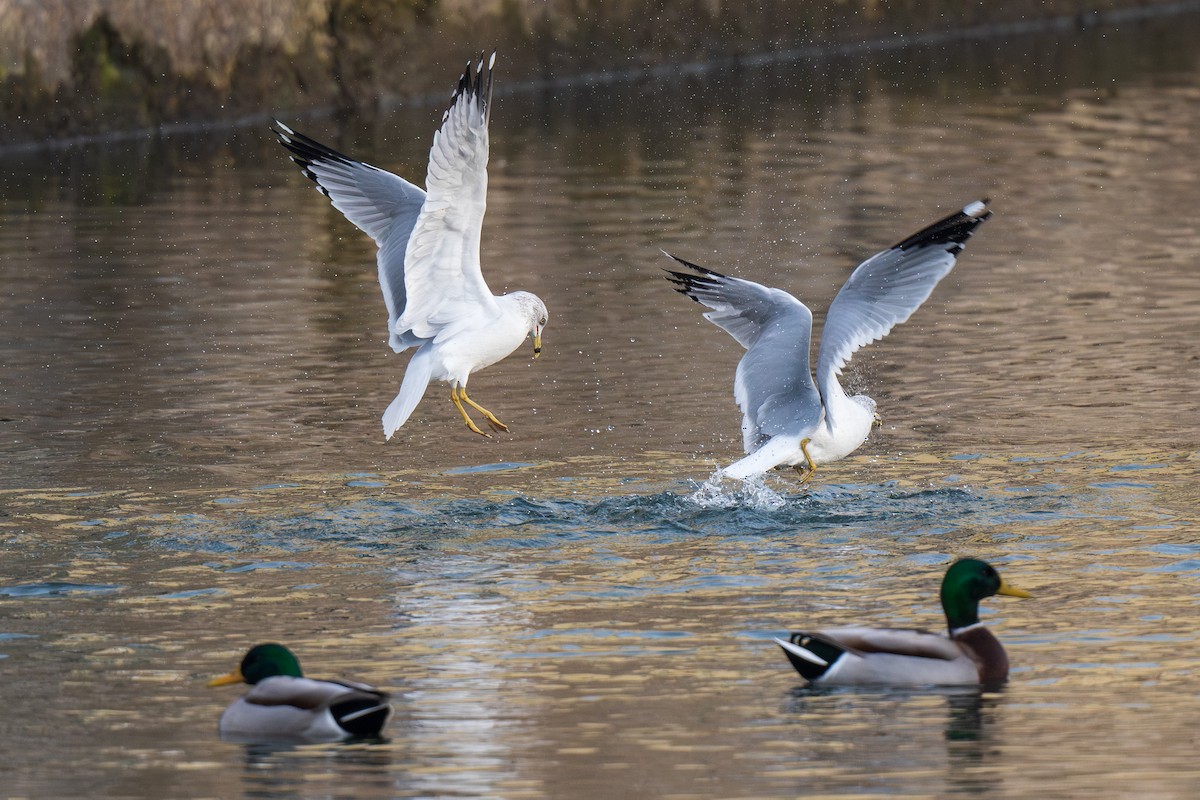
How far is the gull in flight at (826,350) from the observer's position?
34.8 feet

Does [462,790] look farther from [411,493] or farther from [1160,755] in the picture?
A: [411,493]

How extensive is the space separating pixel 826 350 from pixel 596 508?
1.29m

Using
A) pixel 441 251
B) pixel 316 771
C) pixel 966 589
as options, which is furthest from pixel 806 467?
pixel 316 771

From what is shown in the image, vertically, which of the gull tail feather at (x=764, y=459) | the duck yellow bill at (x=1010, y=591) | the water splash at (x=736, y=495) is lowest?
the water splash at (x=736, y=495)

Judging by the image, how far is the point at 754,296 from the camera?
11234 mm

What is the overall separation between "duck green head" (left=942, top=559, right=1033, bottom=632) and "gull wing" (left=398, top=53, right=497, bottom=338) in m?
3.31

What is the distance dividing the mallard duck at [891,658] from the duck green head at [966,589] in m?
0.15

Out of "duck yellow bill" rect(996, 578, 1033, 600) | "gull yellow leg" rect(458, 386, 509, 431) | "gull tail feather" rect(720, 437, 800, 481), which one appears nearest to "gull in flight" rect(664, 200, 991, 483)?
"gull tail feather" rect(720, 437, 800, 481)

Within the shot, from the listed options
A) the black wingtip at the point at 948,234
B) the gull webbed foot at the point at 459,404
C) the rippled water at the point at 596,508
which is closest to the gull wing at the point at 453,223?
the gull webbed foot at the point at 459,404

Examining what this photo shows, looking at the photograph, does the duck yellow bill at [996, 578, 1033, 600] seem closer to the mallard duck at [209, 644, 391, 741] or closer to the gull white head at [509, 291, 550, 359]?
the mallard duck at [209, 644, 391, 741]

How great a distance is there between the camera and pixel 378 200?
39.9 ft

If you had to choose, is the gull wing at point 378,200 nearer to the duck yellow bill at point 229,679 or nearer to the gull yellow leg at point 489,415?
the gull yellow leg at point 489,415

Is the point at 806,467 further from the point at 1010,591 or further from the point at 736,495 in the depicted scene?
the point at 1010,591

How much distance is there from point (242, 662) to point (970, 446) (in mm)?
5234
